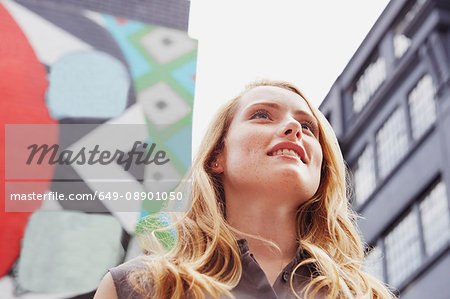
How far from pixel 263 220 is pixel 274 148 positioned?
0.23 meters

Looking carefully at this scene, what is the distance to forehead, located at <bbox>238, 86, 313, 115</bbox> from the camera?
2.12m

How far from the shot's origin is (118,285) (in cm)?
174


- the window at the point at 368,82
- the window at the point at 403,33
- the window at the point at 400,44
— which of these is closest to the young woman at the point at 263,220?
the window at the point at 403,33

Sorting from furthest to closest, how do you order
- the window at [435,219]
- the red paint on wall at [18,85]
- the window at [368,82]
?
the window at [368,82] → the window at [435,219] → the red paint on wall at [18,85]

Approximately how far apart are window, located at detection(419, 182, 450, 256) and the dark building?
23mm

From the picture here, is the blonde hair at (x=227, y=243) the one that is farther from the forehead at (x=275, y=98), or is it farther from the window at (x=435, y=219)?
the window at (x=435, y=219)

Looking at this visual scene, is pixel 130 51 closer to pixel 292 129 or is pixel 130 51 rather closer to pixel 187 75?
pixel 187 75

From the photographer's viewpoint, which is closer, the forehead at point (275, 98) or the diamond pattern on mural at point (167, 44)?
the forehead at point (275, 98)

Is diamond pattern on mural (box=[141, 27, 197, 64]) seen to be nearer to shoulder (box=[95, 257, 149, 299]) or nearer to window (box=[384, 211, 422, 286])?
shoulder (box=[95, 257, 149, 299])

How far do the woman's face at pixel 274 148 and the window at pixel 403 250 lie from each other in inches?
501

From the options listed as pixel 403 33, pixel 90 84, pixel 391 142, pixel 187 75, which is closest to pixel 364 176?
pixel 391 142

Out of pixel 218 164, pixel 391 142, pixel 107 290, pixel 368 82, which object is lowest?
pixel 368 82

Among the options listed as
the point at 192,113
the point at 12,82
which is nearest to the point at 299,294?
the point at 192,113

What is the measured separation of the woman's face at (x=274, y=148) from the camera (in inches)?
75.2
